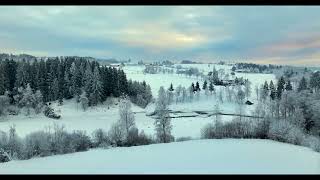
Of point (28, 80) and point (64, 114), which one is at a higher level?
point (28, 80)

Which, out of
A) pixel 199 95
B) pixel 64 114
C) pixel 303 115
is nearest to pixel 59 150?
pixel 303 115

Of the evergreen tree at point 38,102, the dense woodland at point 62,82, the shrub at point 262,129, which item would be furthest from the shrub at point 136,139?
the dense woodland at point 62,82

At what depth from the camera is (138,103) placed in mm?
55031

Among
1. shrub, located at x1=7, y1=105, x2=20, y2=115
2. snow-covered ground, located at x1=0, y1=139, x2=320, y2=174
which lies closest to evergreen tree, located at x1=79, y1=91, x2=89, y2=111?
shrub, located at x1=7, y1=105, x2=20, y2=115

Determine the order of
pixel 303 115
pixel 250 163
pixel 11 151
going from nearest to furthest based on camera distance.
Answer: pixel 250 163
pixel 11 151
pixel 303 115

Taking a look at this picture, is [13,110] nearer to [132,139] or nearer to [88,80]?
[88,80]

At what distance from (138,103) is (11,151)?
31732 millimetres

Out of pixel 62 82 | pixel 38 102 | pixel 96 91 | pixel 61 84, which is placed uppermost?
pixel 62 82

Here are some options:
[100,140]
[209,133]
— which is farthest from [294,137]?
[100,140]

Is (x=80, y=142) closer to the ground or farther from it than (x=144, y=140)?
farther from it

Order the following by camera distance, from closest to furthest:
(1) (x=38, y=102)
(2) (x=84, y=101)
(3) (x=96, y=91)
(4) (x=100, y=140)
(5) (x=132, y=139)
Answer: (4) (x=100, y=140), (5) (x=132, y=139), (1) (x=38, y=102), (2) (x=84, y=101), (3) (x=96, y=91)

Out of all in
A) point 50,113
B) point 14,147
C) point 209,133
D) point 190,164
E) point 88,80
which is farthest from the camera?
point 88,80

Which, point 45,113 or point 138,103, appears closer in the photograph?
point 45,113
